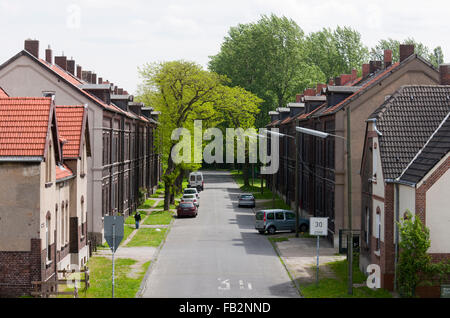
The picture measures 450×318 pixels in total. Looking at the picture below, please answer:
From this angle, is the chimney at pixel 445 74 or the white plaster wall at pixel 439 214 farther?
the chimney at pixel 445 74

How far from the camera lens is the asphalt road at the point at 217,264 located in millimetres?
25328

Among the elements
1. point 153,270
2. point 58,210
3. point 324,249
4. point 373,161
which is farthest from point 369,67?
point 58,210

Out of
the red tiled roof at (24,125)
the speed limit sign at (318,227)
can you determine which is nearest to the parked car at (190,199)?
the speed limit sign at (318,227)

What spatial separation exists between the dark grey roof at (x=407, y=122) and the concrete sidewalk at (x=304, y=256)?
642cm

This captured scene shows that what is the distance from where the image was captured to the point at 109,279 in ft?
89.8

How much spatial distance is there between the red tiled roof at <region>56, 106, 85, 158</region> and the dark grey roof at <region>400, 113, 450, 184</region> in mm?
13703

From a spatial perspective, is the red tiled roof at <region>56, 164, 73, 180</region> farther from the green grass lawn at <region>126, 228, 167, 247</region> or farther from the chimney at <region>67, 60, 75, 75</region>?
the chimney at <region>67, 60, 75, 75</region>

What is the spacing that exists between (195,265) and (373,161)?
9809 millimetres

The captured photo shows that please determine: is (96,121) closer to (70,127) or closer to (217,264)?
(70,127)

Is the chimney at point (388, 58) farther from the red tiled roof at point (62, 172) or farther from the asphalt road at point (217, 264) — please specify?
the red tiled roof at point (62, 172)

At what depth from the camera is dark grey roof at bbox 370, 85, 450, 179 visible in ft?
82.7

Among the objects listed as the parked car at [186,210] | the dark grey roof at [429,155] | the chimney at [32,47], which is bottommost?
the parked car at [186,210]

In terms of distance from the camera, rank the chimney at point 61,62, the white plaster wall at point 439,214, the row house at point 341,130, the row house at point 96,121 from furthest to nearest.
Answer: the chimney at point 61,62 → the row house at point 96,121 → the row house at point 341,130 → the white plaster wall at point 439,214

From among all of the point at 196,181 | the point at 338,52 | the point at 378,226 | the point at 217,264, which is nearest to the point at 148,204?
the point at 196,181
